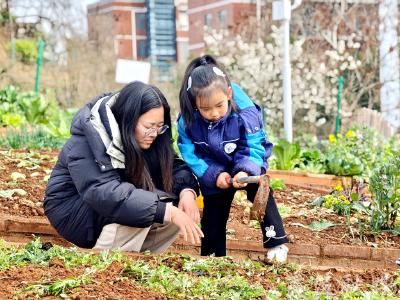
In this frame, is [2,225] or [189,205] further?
[2,225]

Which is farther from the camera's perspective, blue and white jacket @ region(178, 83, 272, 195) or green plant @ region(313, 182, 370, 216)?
green plant @ region(313, 182, 370, 216)

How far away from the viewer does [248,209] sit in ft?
20.5

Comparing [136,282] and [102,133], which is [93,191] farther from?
[136,282]

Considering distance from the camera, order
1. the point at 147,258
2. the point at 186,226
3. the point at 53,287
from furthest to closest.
→ the point at 186,226, the point at 147,258, the point at 53,287

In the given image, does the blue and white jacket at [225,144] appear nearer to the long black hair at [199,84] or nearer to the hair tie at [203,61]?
the long black hair at [199,84]

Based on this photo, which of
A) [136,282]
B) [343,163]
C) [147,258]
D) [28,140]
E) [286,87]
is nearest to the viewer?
[136,282]

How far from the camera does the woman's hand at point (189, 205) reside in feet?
14.3

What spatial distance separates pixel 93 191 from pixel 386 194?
1902mm

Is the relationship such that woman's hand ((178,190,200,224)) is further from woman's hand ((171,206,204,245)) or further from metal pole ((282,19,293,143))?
metal pole ((282,19,293,143))

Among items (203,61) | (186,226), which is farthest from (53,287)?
(203,61)

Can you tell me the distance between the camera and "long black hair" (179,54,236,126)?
435 cm

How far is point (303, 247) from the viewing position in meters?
5.08

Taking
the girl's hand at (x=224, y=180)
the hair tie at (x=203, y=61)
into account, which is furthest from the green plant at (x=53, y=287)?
the hair tie at (x=203, y=61)

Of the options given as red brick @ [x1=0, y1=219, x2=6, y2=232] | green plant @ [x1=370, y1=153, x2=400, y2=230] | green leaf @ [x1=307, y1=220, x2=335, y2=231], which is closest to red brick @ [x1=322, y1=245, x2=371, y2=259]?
green plant @ [x1=370, y1=153, x2=400, y2=230]
